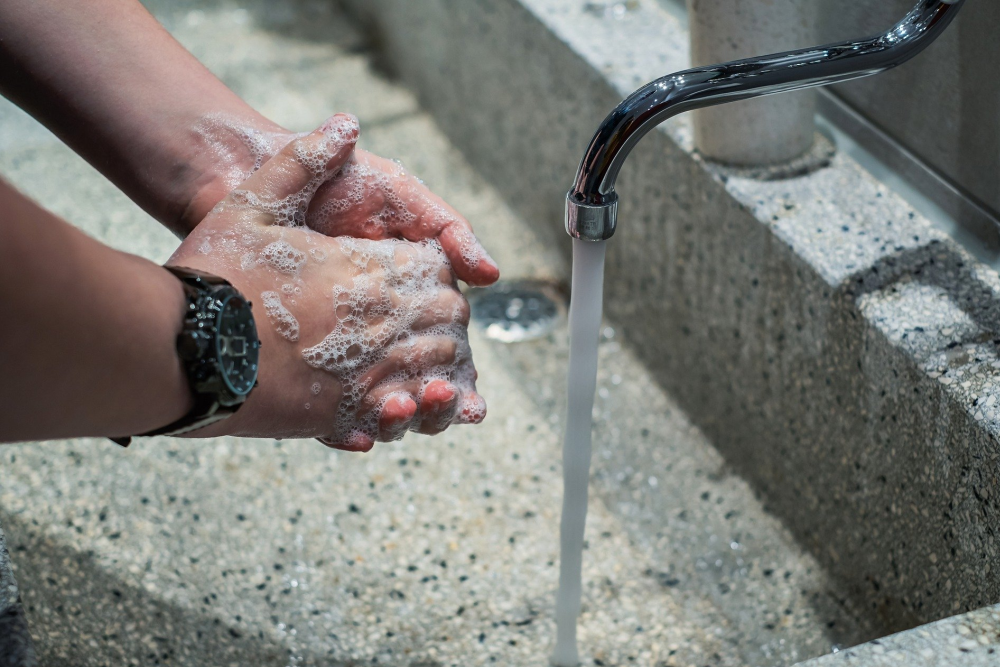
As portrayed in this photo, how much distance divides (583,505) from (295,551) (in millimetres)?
331

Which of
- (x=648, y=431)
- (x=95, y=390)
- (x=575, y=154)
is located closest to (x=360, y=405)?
(x=95, y=390)

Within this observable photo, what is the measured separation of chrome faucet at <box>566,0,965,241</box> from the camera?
0.67m

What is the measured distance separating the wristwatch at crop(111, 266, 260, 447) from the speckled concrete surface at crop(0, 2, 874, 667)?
0.35 metres

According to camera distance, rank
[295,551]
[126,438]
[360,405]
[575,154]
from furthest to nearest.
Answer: [575,154] < [295,551] < [360,405] < [126,438]

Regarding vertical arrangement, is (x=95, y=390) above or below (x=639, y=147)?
below

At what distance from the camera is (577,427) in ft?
2.69

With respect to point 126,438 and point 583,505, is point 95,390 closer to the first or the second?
point 126,438

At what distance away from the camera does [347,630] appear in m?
0.92

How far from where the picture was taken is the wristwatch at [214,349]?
57 centimetres

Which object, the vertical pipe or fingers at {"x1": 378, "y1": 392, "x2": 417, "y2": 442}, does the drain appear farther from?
fingers at {"x1": 378, "y1": 392, "x2": 417, "y2": 442}

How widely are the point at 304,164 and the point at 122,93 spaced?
160 millimetres

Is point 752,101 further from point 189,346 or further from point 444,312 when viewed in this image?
point 189,346

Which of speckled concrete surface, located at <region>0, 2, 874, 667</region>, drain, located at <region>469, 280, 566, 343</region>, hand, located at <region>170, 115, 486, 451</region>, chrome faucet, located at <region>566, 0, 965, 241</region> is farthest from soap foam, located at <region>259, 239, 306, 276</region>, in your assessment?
drain, located at <region>469, 280, 566, 343</region>

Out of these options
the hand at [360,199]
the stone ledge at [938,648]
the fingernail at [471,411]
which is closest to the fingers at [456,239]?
the hand at [360,199]
